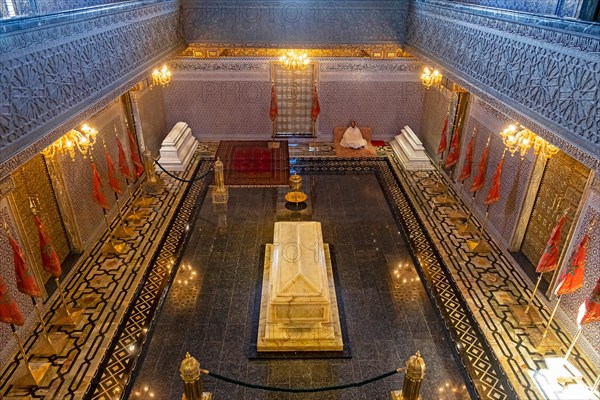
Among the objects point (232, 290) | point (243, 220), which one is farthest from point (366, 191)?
point (232, 290)

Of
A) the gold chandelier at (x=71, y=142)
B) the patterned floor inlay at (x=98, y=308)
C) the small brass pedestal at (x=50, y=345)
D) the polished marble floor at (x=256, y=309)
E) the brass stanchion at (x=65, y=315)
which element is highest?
the gold chandelier at (x=71, y=142)

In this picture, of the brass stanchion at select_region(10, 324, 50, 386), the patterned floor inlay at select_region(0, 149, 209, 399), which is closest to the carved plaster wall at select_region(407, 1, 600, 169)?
the patterned floor inlay at select_region(0, 149, 209, 399)

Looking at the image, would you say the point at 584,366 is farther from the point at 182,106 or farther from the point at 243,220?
the point at 182,106

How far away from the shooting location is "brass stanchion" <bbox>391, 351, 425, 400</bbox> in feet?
11.0

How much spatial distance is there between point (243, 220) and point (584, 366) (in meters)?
4.61

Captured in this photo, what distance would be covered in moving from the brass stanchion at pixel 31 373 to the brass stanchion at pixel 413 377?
10.8 ft

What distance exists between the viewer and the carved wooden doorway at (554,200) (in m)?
4.64

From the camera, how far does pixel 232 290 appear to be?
5090 mm

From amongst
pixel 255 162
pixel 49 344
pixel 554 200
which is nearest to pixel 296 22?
pixel 255 162

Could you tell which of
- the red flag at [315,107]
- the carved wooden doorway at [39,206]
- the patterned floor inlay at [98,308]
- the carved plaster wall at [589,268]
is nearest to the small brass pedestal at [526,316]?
the carved plaster wall at [589,268]

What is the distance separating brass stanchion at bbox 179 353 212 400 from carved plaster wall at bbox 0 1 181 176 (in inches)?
76.8

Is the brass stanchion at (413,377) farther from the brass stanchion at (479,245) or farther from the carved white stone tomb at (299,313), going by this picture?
the brass stanchion at (479,245)

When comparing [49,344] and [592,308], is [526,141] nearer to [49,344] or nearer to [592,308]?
[592,308]

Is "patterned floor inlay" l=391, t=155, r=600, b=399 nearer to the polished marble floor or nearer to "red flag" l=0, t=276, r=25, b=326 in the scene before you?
the polished marble floor
